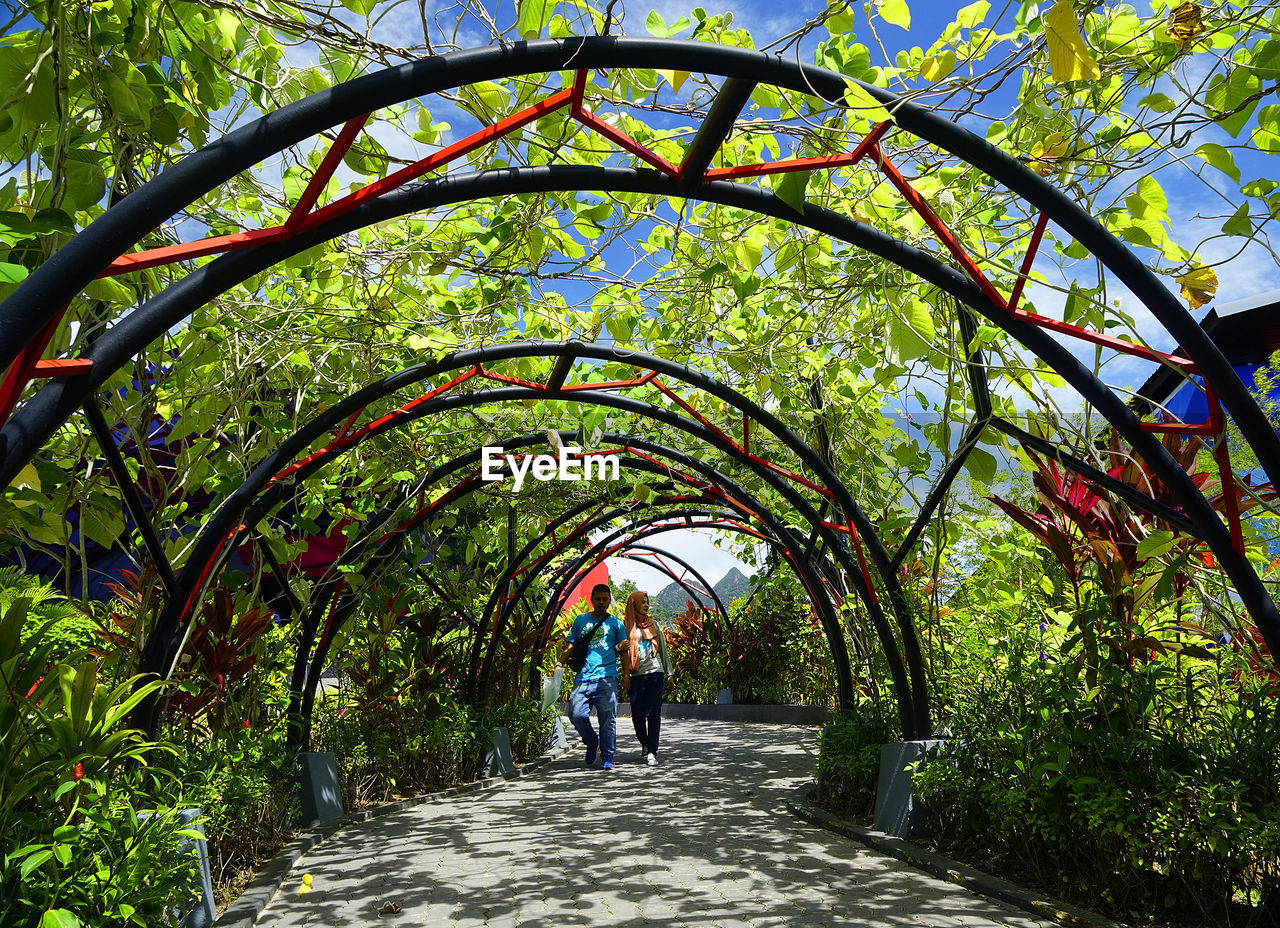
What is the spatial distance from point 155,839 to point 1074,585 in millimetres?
3663

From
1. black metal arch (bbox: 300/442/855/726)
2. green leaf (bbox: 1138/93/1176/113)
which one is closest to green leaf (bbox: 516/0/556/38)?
green leaf (bbox: 1138/93/1176/113)

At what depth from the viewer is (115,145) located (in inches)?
98.6

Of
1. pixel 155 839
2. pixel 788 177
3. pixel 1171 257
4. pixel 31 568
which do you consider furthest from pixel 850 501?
pixel 31 568

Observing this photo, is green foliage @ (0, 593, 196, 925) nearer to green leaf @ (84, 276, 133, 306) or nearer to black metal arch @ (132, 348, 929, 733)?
green leaf @ (84, 276, 133, 306)

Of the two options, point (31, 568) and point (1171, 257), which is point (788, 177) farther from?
point (31, 568)

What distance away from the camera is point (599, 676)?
28.0 feet

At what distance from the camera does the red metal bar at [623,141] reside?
252 cm

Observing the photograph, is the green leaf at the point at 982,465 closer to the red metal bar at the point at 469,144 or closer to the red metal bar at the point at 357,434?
the red metal bar at the point at 469,144

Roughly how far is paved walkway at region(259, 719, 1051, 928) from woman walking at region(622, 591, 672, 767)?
5.04 ft

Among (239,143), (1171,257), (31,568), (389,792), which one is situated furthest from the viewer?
(31,568)

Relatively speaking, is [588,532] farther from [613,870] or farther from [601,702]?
[613,870]

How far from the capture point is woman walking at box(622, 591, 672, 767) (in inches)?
345

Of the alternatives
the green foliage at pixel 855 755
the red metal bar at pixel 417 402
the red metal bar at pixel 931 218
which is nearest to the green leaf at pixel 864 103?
the red metal bar at pixel 931 218

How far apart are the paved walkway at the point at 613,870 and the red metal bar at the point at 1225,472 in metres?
1.70
